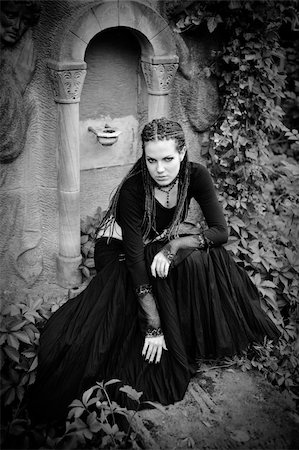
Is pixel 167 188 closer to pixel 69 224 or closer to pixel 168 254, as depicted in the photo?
pixel 168 254

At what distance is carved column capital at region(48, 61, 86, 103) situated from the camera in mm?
4000

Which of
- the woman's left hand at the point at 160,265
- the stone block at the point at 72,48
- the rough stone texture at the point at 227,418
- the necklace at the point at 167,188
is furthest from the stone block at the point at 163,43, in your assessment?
the rough stone texture at the point at 227,418

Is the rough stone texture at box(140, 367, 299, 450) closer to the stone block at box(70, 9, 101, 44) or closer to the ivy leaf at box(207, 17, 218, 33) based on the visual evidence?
the stone block at box(70, 9, 101, 44)

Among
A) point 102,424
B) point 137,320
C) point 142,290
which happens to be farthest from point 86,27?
point 102,424

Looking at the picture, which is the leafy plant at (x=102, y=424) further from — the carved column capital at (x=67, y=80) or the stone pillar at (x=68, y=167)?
the carved column capital at (x=67, y=80)

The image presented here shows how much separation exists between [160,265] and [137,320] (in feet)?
1.28

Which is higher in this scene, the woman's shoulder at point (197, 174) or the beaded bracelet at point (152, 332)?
the woman's shoulder at point (197, 174)

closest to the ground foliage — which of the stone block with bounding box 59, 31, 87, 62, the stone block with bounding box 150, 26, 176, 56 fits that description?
the stone block with bounding box 150, 26, 176, 56

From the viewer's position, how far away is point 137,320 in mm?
3523

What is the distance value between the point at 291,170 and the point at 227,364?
1.95 metres

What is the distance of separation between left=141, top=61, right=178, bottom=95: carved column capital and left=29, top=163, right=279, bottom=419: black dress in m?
1.24

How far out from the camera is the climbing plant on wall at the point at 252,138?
179 inches

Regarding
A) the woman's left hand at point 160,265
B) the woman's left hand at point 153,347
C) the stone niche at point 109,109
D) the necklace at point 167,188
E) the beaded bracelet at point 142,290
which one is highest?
the stone niche at point 109,109

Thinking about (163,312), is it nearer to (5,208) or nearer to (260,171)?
(5,208)
